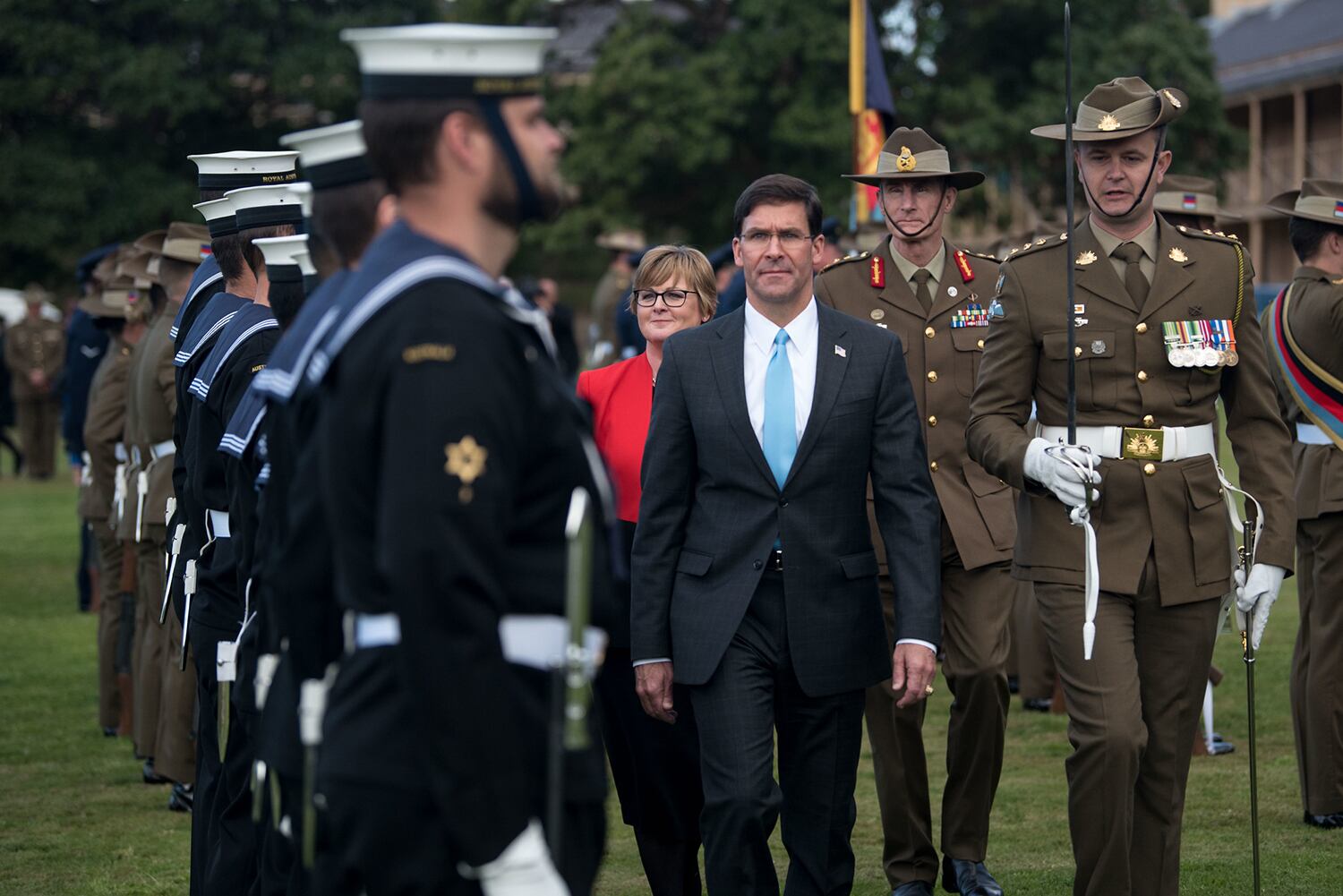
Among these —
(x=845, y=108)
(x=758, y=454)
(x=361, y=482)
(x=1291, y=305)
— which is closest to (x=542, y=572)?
(x=361, y=482)

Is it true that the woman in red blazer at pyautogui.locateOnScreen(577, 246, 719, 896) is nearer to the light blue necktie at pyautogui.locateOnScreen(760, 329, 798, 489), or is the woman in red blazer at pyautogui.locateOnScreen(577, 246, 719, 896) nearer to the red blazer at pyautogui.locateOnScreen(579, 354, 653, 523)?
the red blazer at pyautogui.locateOnScreen(579, 354, 653, 523)

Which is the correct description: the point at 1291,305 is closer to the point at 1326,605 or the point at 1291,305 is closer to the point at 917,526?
the point at 1326,605

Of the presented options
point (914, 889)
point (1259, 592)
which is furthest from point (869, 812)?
point (1259, 592)

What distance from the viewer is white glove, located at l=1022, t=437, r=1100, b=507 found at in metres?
5.82

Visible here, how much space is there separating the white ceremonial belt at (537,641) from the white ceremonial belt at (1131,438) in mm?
2950

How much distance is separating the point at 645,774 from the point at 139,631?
4266mm

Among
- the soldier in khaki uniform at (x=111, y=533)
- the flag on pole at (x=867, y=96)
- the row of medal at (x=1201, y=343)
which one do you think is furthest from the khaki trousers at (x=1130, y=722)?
the flag on pole at (x=867, y=96)

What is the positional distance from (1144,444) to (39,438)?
2529 cm

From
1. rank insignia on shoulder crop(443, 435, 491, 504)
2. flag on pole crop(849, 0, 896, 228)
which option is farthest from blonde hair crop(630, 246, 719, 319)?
flag on pole crop(849, 0, 896, 228)

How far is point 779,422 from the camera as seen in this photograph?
587 cm

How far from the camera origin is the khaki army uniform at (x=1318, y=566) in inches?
A: 310

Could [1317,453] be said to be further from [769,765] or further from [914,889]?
[769,765]

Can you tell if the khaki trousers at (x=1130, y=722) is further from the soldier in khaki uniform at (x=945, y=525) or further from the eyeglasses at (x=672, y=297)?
the eyeglasses at (x=672, y=297)

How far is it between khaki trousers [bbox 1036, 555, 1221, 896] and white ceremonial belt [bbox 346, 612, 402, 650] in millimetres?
3041
